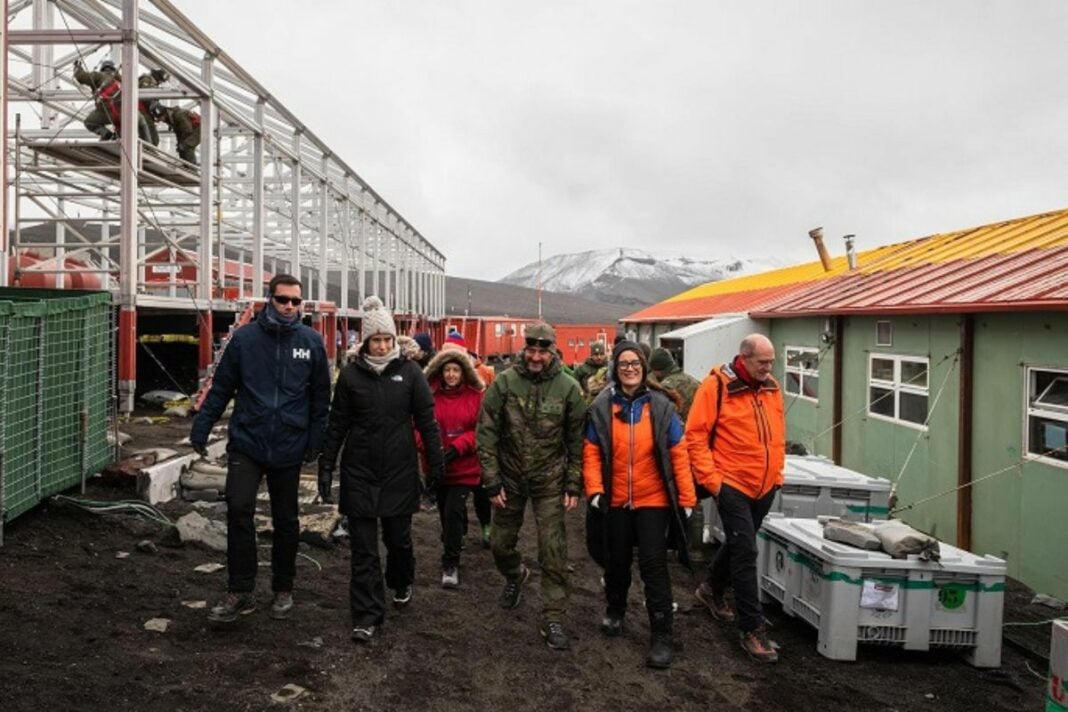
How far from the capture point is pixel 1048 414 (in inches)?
261

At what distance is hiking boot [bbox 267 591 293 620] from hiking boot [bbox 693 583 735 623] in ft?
9.82

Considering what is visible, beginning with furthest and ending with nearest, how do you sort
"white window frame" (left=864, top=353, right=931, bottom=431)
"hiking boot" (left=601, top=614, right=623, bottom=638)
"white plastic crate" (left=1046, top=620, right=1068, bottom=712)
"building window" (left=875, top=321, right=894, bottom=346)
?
1. "building window" (left=875, top=321, right=894, bottom=346)
2. "white window frame" (left=864, top=353, right=931, bottom=431)
3. "hiking boot" (left=601, top=614, right=623, bottom=638)
4. "white plastic crate" (left=1046, top=620, right=1068, bottom=712)

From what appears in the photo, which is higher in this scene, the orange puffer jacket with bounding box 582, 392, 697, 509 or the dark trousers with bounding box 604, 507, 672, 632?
the orange puffer jacket with bounding box 582, 392, 697, 509

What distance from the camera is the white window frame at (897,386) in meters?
8.63

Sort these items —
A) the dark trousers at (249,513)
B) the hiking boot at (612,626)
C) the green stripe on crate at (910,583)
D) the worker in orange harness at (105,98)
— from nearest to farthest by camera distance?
the dark trousers at (249,513) < the green stripe on crate at (910,583) < the hiking boot at (612,626) < the worker in orange harness at (105,98)

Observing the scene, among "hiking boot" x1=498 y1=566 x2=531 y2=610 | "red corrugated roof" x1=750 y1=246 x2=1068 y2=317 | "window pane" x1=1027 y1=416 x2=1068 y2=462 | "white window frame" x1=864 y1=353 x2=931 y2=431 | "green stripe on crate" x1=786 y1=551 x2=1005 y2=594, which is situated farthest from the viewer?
"white window frame" x1=864 y1=353 x2=931 y2=431

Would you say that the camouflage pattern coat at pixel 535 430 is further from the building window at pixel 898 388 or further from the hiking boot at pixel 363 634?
the building window at pixel 898 388

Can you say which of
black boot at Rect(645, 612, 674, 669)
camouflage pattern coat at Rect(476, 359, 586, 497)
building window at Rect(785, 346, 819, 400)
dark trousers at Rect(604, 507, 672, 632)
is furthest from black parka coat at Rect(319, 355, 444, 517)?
building window at Rect(785, 346, 819, 400)

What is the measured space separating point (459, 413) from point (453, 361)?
412 mm

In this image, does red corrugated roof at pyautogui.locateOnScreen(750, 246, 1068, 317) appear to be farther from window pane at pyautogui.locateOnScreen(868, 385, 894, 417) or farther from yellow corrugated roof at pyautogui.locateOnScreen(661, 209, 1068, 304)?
window pane at pyautogui.locateOnScreen(868, 385, 894, 417)

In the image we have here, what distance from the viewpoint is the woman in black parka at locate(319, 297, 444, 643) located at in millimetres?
4703

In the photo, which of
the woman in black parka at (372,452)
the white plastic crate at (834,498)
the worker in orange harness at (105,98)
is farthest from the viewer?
the worker in orange harness at (105,98)

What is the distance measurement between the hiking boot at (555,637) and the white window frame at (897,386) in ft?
18.1

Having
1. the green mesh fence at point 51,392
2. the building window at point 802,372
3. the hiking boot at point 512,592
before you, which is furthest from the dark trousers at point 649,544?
the building window at point 802,372
